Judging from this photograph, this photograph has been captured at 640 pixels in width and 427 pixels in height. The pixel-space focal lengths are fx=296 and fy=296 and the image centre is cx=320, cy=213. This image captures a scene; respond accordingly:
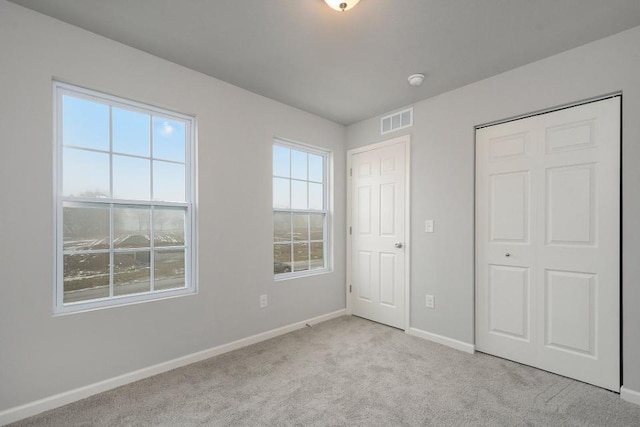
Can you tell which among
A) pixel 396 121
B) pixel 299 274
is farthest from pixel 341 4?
pixel 299 274

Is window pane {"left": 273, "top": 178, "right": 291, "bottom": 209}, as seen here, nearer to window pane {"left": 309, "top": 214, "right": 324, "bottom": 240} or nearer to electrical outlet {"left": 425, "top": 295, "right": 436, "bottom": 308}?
window pane {"left": 309, "top": 214, "right": 324, "bottom": 240}

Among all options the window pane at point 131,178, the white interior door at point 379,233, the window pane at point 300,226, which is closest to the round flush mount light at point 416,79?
the white interior door at point 379,233

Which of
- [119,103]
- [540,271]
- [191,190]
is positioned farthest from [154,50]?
[540,271]

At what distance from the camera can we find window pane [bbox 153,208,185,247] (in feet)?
8.16

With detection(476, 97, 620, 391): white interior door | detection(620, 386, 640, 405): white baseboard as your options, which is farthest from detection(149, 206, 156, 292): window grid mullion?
detection(620, 386, 640, 405): white baseboard

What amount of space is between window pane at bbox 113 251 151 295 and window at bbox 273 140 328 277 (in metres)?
1.27

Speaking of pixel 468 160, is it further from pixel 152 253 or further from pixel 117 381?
pixel 117 381

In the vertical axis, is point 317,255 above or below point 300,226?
below

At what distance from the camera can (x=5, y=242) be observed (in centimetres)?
181

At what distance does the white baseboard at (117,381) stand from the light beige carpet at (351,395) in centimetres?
5

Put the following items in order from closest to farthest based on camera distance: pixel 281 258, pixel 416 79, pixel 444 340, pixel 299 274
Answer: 1. pixel 416 79
2. pixel 444 340
3. pixel 281 258
4. pixel 299 274

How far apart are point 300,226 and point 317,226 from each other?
0.30 metres

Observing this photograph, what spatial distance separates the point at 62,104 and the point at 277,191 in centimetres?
192

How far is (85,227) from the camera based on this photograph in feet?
7.04
